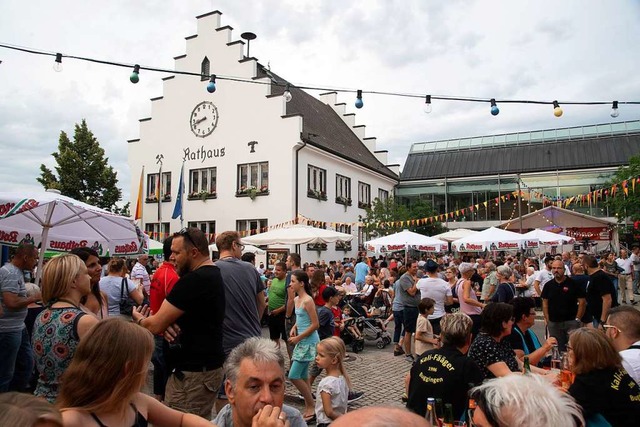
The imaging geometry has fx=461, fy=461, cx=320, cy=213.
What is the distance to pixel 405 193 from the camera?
120 ft

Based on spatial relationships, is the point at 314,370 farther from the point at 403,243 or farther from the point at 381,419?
the point at 403,243

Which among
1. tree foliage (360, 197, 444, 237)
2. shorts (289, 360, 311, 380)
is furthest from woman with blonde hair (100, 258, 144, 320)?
tree foliage (360, 197, 444, 237)

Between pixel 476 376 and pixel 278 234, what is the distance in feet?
38.7

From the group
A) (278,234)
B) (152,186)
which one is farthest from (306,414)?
(152,186)

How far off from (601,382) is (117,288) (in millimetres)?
6025

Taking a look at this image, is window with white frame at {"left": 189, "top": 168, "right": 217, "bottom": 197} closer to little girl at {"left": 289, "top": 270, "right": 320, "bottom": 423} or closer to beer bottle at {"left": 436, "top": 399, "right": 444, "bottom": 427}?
little girl at {"left": 289, "top": 270, "right": 320, "bottom": 423}

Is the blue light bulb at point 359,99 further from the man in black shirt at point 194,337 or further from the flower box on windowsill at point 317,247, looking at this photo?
the flower box on windowsill at point 317,247

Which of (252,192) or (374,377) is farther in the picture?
(252,192)

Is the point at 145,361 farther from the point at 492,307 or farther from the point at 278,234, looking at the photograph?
the point at 278,234

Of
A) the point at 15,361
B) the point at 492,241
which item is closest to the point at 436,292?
the point at 15,361

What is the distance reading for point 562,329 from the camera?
304 inches

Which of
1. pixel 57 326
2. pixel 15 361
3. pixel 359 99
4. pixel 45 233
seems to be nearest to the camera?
pixel 57 326

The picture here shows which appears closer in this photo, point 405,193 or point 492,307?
point 492,307

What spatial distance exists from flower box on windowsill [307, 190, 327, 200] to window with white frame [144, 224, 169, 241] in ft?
28.2
